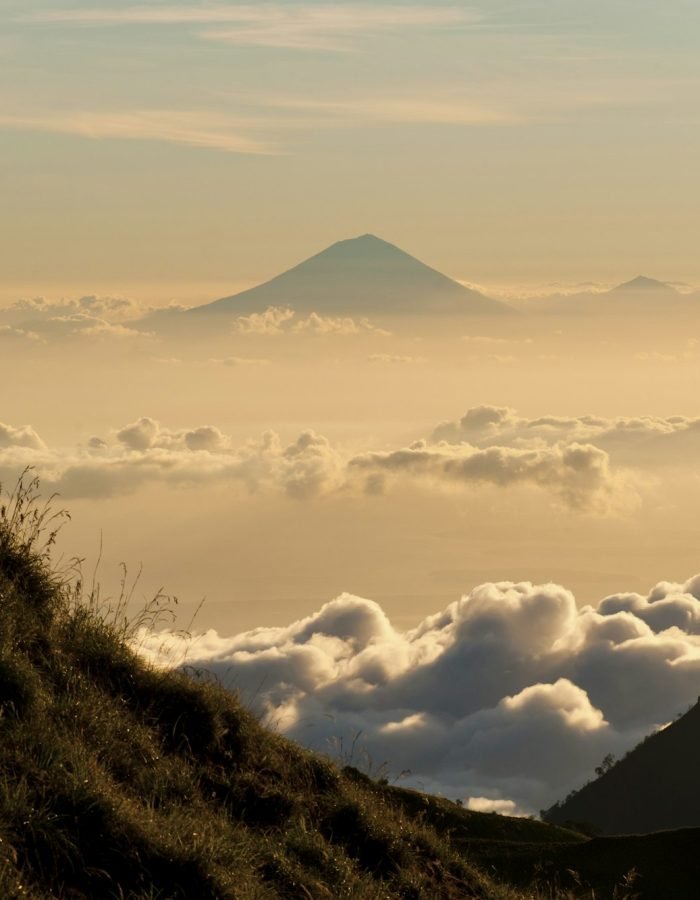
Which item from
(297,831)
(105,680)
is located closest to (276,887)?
(297,831)

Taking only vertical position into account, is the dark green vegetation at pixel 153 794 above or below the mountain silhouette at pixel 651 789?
above

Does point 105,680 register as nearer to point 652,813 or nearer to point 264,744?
point 264,744

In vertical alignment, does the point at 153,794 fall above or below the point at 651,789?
above

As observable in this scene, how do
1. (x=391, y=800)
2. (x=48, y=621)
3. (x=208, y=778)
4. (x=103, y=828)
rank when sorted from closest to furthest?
(x=103, y=828) → (x=208, y=778) → (x=48, y=621) → (x=391, y=800)

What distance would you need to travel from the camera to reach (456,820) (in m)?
16.9

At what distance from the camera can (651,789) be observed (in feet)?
401

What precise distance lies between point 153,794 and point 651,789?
398 ft

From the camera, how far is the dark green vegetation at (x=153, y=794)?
8.63 metres

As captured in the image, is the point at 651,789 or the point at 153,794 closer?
the point at 153,794

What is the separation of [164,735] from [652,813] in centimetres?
11366

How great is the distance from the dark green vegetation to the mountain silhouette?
109m

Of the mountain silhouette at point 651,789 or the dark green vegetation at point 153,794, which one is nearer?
the dark green vegetation at point 153,794

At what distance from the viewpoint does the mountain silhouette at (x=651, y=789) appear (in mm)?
116938

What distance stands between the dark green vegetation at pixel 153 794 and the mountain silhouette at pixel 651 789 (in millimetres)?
108549
